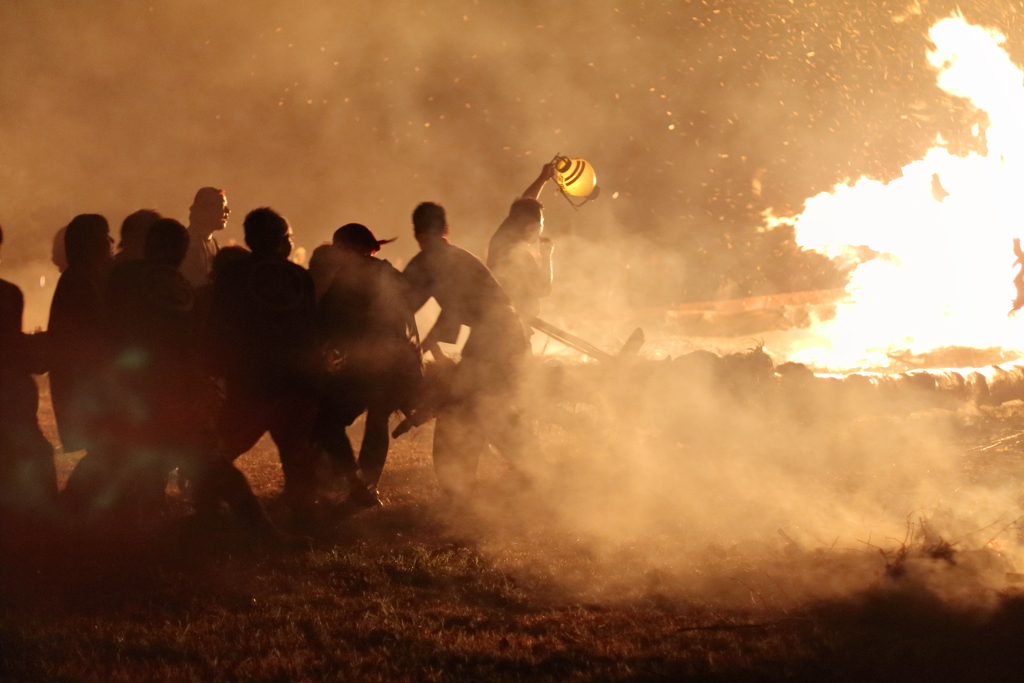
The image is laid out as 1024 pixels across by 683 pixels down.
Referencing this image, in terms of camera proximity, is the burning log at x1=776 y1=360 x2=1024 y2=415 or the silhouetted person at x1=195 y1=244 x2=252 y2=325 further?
the burning log at x1=776 y1=360 x2=1024 y2=415

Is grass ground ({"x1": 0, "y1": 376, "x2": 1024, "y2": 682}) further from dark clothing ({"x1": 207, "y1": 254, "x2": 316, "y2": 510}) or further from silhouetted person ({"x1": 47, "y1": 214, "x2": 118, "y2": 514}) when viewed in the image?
dark clothing ({"x1": 207, "y1": 254, "x2": 316, "y2": 510})

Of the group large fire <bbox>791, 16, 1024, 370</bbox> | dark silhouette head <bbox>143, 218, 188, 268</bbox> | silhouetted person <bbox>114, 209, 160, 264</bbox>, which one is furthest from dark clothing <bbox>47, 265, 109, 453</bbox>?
large fire <bbox>791, 16, 1024, 370</bbox>

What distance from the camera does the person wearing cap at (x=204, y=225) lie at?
17.9 ft

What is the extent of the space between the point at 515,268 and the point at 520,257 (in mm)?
95

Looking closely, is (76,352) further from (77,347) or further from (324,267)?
(324,267)

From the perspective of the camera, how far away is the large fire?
11.3 metres

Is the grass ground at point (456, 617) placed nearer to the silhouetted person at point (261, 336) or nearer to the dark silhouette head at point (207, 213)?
the silhouetted person at point (261, 336)

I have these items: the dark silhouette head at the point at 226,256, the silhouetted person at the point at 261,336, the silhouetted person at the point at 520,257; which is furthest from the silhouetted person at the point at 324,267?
the silhouetted person at the point at 520,257

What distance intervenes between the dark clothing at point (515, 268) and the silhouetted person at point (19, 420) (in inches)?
128

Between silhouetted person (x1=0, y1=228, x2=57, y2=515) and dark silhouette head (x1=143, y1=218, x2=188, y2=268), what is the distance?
71 cm

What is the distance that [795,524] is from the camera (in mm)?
4715

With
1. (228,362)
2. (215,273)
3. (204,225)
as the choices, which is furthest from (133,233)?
(228,362)

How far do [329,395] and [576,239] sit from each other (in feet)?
38.8

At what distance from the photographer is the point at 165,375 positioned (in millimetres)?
3906
